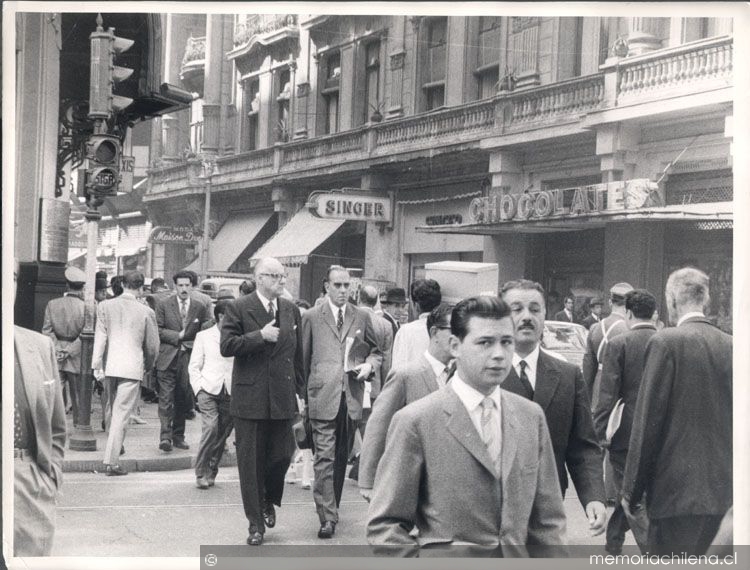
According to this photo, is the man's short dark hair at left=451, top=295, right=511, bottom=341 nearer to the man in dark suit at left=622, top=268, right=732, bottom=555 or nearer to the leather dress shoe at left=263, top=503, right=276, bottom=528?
the man in dark suit at left=622, top=268, right=732, bottom=555

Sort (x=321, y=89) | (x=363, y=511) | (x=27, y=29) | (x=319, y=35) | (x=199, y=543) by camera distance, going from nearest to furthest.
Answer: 1. (x=27, y=29)
2. (x=199, y=543)
3. (x=319, y=35)
4. (x=363, y=511)
5. (x=321, y=89)

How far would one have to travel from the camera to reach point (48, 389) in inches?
185

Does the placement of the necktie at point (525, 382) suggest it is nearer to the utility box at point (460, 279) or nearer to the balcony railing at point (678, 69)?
the balcony railing at point (678, 69)

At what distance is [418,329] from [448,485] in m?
3.68

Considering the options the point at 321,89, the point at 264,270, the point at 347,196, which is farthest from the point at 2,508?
the point at 347,196

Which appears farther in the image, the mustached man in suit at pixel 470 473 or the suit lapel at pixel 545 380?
the suit lapel at pixel 545 380

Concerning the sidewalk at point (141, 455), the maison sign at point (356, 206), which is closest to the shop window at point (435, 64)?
the maison sign at point (356, 206)

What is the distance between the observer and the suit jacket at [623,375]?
23.1ft

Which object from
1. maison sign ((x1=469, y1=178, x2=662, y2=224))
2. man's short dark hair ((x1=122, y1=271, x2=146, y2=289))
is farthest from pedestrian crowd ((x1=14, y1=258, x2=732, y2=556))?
maison sign ((x1=469, y1=178, x2=662, y2=224))

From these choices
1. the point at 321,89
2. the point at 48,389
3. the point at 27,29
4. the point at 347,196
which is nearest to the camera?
the point at 48,389

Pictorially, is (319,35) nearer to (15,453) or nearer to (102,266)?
(15,453)

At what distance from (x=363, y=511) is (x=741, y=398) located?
146 inches

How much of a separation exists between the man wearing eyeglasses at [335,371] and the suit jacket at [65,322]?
9.53 feet

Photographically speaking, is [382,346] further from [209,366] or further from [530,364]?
[530,364]
